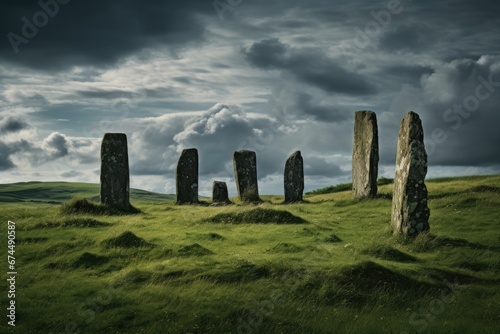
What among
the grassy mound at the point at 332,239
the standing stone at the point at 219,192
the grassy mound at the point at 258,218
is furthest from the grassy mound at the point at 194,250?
the standing stone at the point at 219,192

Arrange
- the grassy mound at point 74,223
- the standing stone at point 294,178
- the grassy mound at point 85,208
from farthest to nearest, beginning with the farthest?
the standing stone at point 294,178
the grassy mound at point 85,208
the grassy mound at point 74,223

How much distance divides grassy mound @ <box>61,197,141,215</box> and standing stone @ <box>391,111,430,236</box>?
1892 centimetres

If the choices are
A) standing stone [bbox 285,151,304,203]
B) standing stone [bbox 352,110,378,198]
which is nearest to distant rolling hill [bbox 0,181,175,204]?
standing stone [bbox 285,151,304,203]

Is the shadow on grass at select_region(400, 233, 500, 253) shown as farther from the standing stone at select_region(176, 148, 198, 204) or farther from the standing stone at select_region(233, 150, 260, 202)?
the standing stone at select_region(233, 150, 260, 202)

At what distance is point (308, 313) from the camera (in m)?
16.8

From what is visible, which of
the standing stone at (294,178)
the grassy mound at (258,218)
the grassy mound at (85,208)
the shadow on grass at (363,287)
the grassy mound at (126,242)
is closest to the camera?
the shadow on grass at (363,287)

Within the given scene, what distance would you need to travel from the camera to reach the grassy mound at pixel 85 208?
3566cm

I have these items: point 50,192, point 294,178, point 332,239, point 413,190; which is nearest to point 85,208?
point 294,178

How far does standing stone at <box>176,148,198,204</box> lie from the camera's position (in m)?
44.1

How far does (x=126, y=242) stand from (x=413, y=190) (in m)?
13.0

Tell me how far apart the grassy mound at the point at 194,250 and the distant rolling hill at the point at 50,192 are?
90241 millimetres

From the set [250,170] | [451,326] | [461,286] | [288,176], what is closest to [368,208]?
[288,176]

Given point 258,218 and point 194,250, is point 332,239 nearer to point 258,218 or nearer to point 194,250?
point 258,218

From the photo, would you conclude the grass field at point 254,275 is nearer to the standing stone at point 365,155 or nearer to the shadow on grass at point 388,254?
the shadow on grass at point 388,254
